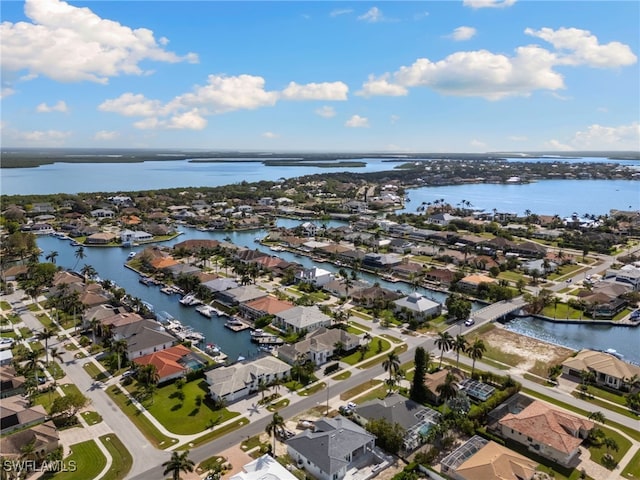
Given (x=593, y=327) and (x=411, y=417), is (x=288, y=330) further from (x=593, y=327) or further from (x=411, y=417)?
(x=593, y=327)

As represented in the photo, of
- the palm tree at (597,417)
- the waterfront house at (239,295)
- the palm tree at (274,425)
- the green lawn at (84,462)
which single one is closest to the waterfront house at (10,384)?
the green lawn at (84,462)

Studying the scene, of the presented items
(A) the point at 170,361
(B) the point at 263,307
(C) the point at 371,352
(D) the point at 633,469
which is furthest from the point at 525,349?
(A) the point at 170,361

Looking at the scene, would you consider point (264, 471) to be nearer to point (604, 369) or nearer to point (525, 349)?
point (604, 369)

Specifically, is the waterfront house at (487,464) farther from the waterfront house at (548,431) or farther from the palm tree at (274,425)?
the palm tree at (274,425)

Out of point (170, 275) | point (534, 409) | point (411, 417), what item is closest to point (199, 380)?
point (411, 417)

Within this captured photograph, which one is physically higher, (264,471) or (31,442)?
(31,442)
